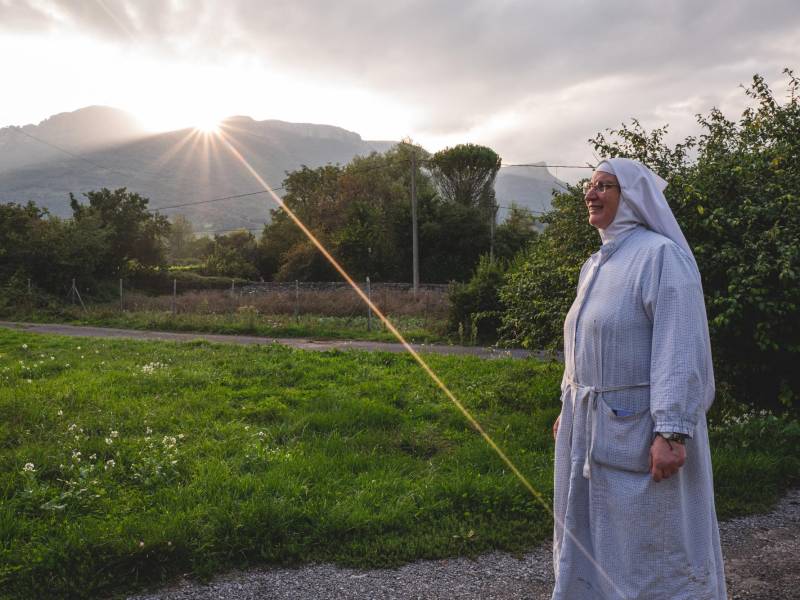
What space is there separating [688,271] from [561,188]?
6.00 m

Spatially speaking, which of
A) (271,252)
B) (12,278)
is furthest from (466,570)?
(271,252)

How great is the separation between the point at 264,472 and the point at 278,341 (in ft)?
35.0

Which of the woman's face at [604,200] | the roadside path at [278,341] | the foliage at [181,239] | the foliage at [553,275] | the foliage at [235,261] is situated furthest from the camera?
the foliage at [181,239]

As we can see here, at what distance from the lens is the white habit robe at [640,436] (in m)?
2.43

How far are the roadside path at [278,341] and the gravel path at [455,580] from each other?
7.20 metres

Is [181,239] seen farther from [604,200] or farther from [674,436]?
[674,436]

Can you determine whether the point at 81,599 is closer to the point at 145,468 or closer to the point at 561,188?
the point at 145,468

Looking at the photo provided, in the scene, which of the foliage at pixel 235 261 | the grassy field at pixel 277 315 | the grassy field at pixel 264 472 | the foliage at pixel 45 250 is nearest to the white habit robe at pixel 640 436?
the grassy field at pixel 264 472

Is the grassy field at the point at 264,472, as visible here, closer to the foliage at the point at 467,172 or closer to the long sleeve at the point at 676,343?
the long sleeve at the point at 676,343

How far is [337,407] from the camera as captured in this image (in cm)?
719

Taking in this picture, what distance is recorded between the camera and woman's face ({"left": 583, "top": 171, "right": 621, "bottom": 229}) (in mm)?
2805

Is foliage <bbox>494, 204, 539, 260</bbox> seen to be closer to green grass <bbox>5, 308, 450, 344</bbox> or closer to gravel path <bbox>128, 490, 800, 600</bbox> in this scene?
green grass <bbox>5, 308, 450, 344</bbox>

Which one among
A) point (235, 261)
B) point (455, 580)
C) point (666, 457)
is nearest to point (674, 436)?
point (666, 457)

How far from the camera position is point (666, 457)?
2387mm
